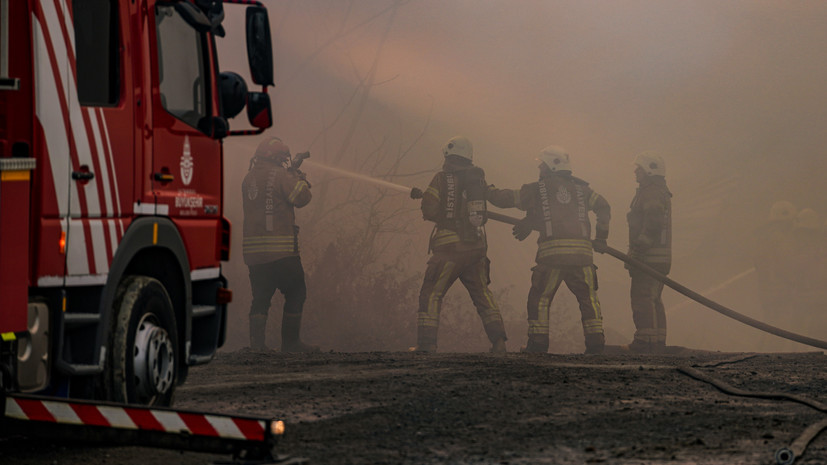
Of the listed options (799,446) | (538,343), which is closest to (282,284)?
(538,343)

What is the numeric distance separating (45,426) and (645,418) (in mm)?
3109

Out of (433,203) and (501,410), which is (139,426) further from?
(433,203)

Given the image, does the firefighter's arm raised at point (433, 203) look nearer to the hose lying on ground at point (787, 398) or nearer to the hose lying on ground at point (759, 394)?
the hose lying on ground at point (787, 398)

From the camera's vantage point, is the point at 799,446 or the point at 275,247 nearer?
the point at 799,446

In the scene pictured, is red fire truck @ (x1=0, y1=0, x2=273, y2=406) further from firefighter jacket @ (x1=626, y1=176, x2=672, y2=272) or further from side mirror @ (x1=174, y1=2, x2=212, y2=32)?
firefighter jacket @ (x1=626, y1=176, x2=672, y2=272)

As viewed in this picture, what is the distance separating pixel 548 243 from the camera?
12023 millimetres

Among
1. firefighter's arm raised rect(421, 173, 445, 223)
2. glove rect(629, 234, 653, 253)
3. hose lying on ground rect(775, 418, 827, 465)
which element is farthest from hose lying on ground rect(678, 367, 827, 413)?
glove rect(629, 234, 653, 253)

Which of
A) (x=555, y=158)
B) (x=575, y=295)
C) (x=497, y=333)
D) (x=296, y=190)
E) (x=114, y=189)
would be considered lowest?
(x=497, y=333)

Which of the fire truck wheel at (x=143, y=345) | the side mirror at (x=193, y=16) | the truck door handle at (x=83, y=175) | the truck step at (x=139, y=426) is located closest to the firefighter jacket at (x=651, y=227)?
the side mirror at (x=193, y=16)

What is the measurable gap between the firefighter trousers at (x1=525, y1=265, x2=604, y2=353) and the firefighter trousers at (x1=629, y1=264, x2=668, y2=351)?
0.76 meters

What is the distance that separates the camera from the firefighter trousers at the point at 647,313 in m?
12.5

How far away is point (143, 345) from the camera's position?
4902 millimetres

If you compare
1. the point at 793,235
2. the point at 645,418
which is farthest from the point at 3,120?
the point at 793,235

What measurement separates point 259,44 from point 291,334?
6442 millimetres
